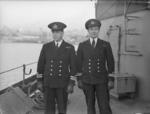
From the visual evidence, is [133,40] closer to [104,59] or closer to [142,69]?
[142,69]

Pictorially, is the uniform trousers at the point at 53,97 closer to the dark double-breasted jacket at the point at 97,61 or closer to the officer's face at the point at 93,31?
the dark double-breasted jacket at the point at 97,61

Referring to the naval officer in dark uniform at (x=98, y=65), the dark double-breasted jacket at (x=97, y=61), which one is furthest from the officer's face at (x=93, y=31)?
the dark double-breasted jacket at (x=97, y=61)

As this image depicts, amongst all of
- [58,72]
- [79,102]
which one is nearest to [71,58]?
[58,72]

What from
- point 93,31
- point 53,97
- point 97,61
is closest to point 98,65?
point 97,61

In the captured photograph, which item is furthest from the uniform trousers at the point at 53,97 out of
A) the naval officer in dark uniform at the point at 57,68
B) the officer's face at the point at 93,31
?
the officer's face at the point at 93,31

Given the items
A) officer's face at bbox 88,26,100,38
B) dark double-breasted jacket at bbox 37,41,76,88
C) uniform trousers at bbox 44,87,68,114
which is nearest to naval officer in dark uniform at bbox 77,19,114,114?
officer's face at bbox 88,26,100,38

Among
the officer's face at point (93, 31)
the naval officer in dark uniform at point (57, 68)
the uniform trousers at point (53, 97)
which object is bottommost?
the uniform trousers at point (53, 97)

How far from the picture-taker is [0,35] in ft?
12.0

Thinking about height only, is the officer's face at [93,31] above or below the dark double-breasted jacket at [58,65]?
above

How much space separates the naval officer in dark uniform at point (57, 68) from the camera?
2883 mm

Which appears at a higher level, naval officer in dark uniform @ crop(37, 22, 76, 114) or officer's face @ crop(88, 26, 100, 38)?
officer's face @ crop(88, 26, 100, 38)

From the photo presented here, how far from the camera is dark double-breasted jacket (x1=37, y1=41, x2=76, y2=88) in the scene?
9.46 feet

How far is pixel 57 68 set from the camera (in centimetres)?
289

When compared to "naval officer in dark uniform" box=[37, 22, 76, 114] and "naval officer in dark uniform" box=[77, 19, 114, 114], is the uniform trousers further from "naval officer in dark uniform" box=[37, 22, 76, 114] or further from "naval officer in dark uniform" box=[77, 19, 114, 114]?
"naval officer in dark uniform" box=[77, 19, 114, 114]
